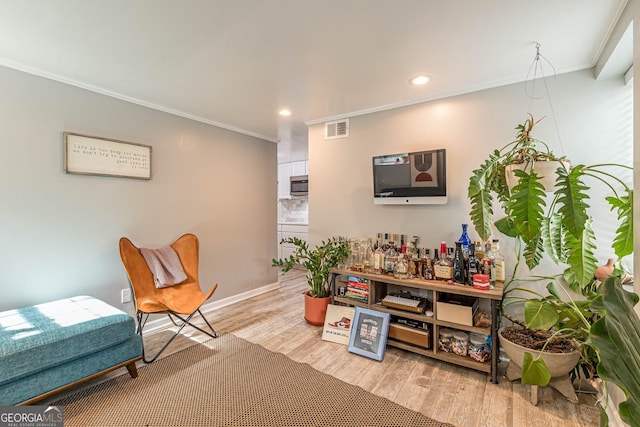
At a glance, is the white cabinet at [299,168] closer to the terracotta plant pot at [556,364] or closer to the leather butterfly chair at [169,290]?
the leather butterfly chair at [169,290]

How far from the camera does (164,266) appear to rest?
2.88 m

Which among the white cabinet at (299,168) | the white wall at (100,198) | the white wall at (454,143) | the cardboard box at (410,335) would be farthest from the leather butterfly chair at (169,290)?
the white cabinet at (299,168)

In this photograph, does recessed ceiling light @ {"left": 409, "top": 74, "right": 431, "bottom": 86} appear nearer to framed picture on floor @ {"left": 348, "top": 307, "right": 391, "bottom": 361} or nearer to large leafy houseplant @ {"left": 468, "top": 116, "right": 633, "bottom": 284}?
large leafy houseplant @ {"left": 468, "top": 116, "right": 633, "bottom": 284}

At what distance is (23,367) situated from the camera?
1.62 metres

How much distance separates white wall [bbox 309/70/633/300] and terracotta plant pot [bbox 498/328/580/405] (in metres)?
0.66

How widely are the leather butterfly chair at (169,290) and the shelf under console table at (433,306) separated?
1305 millimetres

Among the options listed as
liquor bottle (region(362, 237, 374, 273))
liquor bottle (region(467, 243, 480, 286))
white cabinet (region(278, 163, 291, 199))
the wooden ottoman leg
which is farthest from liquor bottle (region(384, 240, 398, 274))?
white cabinet (region(278, 163, 291, 199))

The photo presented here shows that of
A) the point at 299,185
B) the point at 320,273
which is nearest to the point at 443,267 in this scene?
the point at 320,273

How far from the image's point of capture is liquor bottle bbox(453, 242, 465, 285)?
229cm

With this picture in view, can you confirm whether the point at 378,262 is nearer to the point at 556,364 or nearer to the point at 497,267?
the point at 497,267

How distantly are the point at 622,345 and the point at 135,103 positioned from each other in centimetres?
362

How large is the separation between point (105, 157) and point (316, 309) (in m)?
2.44

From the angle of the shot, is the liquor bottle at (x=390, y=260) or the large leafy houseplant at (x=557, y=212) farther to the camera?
the liquor bottle at (x=390, y=260)

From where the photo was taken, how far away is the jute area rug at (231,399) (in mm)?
1717
